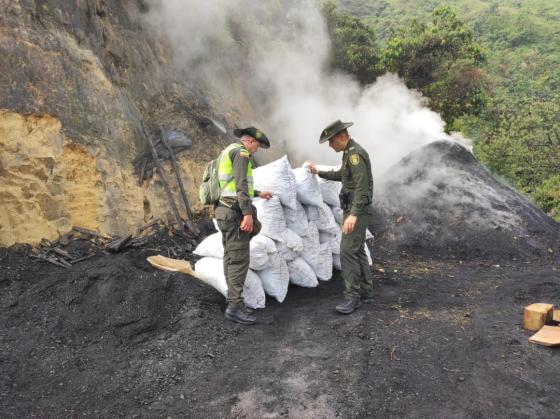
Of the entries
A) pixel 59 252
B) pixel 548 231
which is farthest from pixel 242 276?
pixel 548 231

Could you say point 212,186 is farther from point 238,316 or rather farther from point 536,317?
point 536,317

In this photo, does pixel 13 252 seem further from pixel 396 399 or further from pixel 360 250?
pixel 396 399

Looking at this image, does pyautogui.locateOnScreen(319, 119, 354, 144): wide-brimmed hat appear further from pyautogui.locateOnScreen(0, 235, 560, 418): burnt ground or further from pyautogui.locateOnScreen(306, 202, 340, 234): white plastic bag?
pyautogui.locateOnScreen(0, 235, 560, 418): burnt ground

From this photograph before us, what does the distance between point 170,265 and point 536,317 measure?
3.27 m

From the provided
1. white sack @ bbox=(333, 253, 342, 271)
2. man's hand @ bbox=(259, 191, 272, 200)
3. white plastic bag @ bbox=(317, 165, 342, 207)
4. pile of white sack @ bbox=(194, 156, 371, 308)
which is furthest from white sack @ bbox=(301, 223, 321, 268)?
man's hand @ bbox=(259, 191, 272, 200)

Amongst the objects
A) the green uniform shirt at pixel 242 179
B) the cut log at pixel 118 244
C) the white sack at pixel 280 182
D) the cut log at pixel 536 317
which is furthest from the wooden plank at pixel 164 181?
the cut log at pixel 536 317

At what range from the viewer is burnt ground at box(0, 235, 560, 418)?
97.7 inches

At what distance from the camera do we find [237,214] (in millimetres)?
3547

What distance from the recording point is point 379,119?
8.84 metres

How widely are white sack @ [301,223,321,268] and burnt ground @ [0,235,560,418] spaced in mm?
351

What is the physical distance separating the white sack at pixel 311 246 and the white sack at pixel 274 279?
1.63 feet

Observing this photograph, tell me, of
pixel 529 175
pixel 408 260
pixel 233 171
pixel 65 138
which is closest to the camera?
pixel 233 171

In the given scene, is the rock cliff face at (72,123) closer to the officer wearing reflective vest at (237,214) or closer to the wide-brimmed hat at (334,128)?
the officer wearing reflective vest at (237,214)

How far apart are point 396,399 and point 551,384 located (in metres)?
0.98
